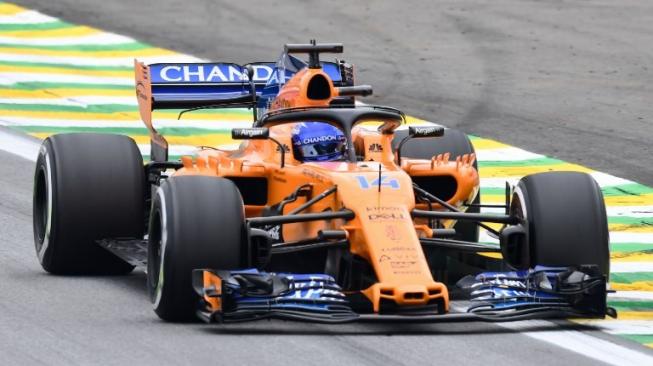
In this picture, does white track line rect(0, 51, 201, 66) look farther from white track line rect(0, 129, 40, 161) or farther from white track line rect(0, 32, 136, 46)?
white track line rect(0, 129, 40, 161)

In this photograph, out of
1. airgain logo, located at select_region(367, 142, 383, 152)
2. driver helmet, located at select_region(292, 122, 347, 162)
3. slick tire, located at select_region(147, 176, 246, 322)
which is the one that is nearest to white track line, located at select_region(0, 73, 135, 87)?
driver helmet, located at select_region(292, 122, 347, 162)

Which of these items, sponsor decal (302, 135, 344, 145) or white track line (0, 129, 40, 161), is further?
white track line (0, 129, 40, 161)

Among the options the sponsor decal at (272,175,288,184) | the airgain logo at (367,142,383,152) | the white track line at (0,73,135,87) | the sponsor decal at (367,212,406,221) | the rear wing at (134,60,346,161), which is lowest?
the sponsor decal at (367,212,406,221)

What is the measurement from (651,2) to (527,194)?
1666 cm

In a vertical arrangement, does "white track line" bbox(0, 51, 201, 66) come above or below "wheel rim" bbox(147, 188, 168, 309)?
above

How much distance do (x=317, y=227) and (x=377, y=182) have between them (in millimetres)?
572

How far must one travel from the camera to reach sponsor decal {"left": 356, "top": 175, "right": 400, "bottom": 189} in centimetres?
1105

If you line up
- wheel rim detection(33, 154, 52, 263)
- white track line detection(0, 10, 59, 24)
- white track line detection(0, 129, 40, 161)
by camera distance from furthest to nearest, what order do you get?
1. white track line detection(0, 10, 59, 24)
2. white track line detection(0, 129, 40, 161)
3. wheel rim detection(33, 154, 52, 263)

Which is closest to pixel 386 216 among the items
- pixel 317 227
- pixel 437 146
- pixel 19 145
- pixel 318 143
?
pixel 317 227

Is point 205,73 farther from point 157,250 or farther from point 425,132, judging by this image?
point 157,250

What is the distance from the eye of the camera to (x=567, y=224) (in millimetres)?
11141

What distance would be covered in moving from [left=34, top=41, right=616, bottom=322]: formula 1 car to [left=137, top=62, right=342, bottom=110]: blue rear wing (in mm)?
769

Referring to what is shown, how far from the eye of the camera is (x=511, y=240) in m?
11.2

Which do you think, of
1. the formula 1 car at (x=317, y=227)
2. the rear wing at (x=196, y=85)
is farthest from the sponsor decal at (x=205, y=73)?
the formula 1 car at (x=317, y=227)
